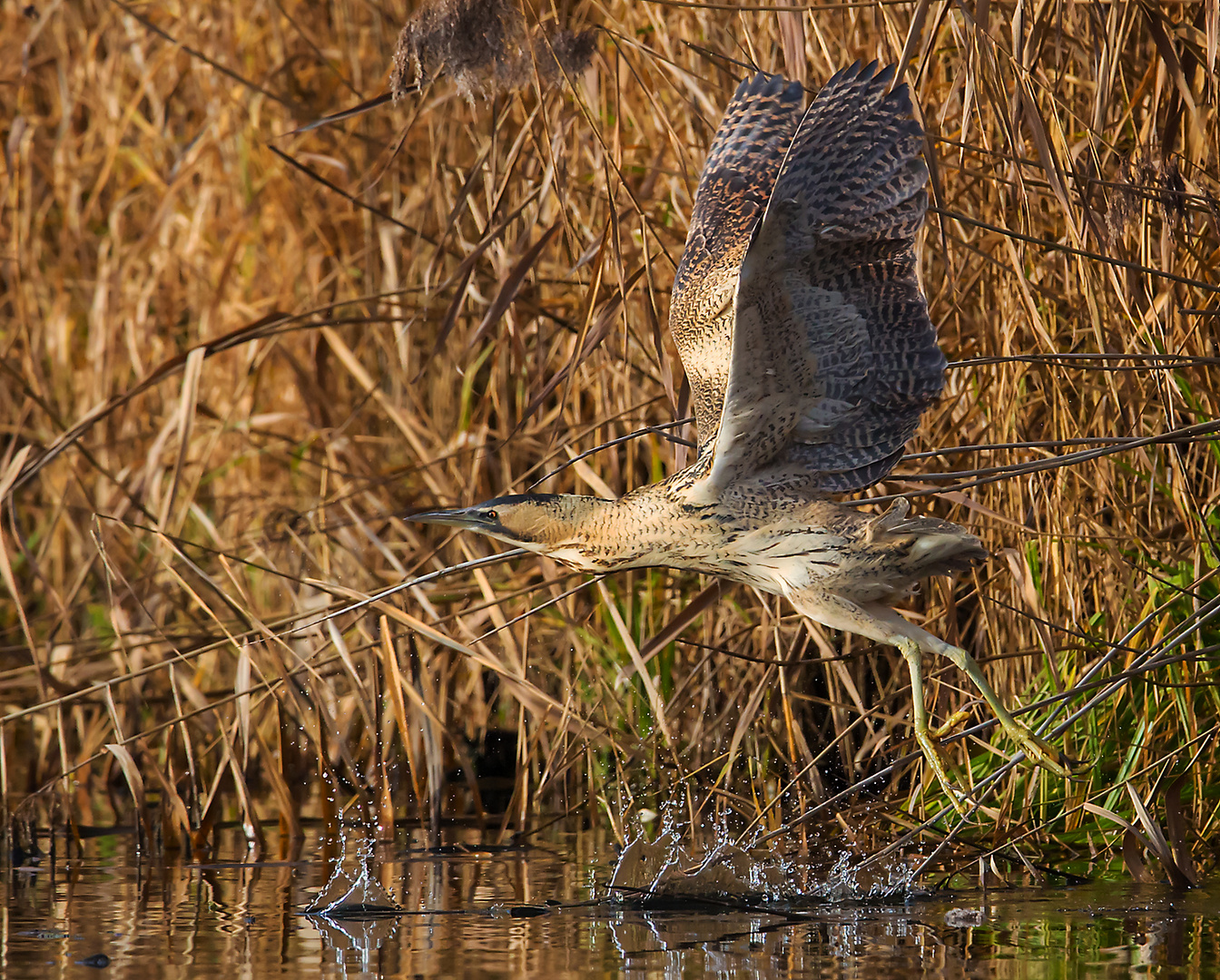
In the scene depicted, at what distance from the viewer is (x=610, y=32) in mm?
3424

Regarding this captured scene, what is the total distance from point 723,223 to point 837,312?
1.75 ft

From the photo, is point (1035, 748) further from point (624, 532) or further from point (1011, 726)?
point (624, 532)

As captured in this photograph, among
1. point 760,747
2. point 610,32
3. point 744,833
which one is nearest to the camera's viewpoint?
point 610,32

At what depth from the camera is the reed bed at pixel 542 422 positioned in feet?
11.7

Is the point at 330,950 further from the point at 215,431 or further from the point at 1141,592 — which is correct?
the point at 215,431

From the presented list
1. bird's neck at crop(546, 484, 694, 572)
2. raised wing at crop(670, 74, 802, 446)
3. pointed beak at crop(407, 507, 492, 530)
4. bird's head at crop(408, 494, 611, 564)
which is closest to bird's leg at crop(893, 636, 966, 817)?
bird's neck at crop(546, 484, 694, 572)

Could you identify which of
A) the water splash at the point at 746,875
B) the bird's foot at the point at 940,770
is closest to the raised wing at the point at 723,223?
the bird's foot at the point at 940,770

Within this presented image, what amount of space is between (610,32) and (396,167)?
6.83 ft

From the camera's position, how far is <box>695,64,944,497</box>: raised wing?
10.2 ft

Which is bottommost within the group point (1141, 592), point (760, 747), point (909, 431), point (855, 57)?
point (760, 747)

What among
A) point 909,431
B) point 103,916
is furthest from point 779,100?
point 103,916

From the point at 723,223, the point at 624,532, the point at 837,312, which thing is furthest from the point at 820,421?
the point at 723,223

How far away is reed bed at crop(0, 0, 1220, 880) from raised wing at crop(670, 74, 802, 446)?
137 millimetres

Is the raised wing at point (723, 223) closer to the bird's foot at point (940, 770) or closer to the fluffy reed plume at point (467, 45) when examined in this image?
the fluffy reed plume at point (467, 45)
